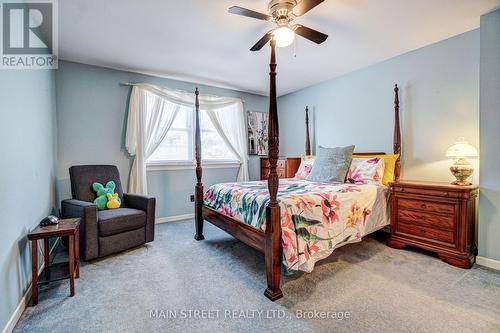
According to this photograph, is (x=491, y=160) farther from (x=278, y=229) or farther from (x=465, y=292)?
(x=278, y=229)

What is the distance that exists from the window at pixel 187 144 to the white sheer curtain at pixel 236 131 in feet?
0.38

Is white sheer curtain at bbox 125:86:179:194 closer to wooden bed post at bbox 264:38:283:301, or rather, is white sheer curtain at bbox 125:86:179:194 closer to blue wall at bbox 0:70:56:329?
blue wall at bbox 0:70:56:329

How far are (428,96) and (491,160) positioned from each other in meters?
1.05

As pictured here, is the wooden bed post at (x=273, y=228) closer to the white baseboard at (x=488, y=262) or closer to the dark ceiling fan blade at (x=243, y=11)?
the dark ceiling fan blade at (x=243, y=11)

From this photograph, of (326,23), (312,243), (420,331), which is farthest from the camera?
(326,23)

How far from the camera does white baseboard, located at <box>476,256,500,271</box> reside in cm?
222

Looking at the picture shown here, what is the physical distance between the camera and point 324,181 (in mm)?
3115

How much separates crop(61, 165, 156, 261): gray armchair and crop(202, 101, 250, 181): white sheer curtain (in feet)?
6.74

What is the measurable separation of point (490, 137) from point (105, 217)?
12.8 ft

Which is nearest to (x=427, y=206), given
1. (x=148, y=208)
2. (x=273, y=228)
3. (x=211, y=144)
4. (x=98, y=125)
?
(x=273, y=228)

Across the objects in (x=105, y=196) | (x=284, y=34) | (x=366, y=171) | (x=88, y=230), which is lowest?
(x=88, y=230)

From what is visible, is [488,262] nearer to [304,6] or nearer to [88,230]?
[304,6]

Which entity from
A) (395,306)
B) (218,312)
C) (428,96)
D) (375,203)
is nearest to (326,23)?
(428,96)

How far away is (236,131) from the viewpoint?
4656 millimetres
